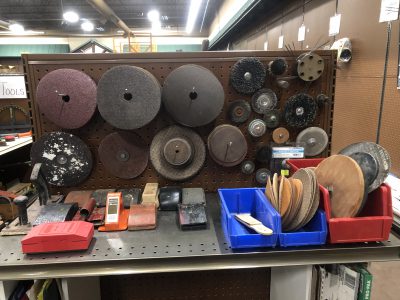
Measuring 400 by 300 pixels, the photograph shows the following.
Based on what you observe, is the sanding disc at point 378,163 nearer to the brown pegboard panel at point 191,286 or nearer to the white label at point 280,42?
the brown pegboard panel at point 191,286

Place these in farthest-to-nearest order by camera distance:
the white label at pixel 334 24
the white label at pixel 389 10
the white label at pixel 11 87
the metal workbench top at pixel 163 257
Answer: the white label at pixel 11 87 → the white label at pixel 334 24 → the white label at pixel 389 10 → the metal workbench top at pixel 163 257

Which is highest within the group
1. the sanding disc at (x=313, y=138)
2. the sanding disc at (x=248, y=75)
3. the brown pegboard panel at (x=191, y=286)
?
the sanding disc at (x=248, y=75)

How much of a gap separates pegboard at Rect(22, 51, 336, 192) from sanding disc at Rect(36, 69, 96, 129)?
0.07m

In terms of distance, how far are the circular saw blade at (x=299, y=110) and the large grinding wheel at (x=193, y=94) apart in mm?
313

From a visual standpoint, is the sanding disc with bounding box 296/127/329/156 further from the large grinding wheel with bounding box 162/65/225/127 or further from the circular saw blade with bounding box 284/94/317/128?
the large grinding wheel with bounding box 162/65/225/127

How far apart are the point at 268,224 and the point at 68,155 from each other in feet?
2.92

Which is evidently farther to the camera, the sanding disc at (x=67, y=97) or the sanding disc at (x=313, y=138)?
the sanding disc at (x=313, y=138)

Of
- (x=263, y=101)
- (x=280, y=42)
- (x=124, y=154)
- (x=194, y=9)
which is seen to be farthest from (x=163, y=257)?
(x=194, y=9)

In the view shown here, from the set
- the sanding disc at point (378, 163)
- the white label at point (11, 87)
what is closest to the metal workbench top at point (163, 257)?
the sanding disc at point (378, 163)

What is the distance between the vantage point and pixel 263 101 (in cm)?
129

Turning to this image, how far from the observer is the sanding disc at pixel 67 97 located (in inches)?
46.8

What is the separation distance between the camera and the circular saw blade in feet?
4.21

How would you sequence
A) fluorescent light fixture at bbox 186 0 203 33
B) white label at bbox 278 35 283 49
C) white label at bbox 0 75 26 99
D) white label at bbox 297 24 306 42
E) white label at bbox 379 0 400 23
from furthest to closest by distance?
fluorescent light fixture at bbox 186 0 203 33
white label at bbox 278 35 283 49
white label at bbox 0 75 26 99
white label at bbox 297 24 306 42
white label at bbox 379 0 400 23

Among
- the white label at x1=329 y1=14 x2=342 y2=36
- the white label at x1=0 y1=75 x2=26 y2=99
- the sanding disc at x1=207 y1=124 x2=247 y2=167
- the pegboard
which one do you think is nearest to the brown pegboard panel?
the pegboard
